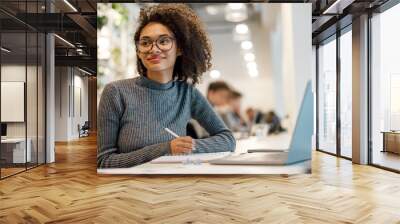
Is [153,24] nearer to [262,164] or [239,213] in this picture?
[262,164]

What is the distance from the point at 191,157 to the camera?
583cm

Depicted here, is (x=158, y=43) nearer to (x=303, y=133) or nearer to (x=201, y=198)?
(x=201, y=198)

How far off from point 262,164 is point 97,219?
2949mm

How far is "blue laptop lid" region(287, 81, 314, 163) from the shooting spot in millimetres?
5984

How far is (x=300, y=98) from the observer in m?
5.97

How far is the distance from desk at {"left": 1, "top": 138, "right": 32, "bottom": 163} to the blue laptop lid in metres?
4.15

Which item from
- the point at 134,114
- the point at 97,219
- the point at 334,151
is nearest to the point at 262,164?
the point at 134,114

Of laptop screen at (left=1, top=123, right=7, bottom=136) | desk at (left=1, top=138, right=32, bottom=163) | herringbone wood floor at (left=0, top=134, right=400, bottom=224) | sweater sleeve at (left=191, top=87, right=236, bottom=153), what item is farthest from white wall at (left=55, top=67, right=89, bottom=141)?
sweater sleeve at (left=191, top=87, right=236, bottom=153)

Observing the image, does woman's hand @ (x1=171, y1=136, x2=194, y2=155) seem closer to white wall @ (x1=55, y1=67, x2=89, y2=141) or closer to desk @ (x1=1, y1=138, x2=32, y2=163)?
desk @ (x1=1, y1=138, x2=32, y2=163)


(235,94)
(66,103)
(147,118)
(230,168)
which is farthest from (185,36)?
(66,103)

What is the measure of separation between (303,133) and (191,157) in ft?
5.49

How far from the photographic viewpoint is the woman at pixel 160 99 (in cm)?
562

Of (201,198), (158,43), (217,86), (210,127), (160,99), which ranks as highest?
(158,43)

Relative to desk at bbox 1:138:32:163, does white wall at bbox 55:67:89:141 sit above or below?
above
